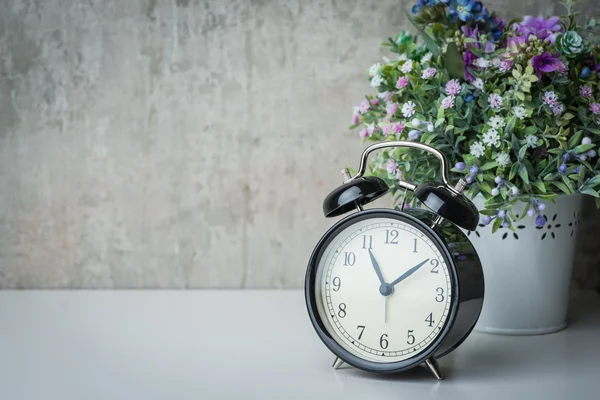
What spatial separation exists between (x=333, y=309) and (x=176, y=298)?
0.58 metres

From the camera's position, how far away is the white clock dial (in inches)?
38.0

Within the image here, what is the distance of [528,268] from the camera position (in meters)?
1.21

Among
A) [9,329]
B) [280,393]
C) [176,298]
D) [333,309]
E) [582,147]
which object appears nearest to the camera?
[280,393]

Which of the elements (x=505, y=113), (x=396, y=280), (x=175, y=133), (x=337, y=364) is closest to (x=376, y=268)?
(x=396, y=280)

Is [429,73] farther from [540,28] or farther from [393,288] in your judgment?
[393,288]

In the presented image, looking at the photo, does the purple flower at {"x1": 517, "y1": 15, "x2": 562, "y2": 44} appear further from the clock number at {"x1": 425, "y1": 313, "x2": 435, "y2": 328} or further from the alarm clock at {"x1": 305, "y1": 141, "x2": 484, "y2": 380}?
the clock number at {"x1": 425, "y1": 313, "x2": 435, "y2": 328}

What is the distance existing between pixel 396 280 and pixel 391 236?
6 centimetres

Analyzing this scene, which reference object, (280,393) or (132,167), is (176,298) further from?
(280,393)

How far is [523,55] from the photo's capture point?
3.74 feet

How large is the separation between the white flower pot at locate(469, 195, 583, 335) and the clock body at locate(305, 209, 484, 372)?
24cm

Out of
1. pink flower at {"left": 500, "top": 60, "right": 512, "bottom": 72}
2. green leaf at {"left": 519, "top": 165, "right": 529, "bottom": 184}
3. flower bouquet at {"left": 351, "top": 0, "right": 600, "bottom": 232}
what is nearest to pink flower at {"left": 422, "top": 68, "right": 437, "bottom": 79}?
flower bouquet at {"left": 351, "top": 0, "right": 600, "bottom": 232}

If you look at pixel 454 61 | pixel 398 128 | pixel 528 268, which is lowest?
pixel 528 268

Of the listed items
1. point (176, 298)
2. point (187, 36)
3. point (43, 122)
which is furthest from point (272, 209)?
point (43, 122)

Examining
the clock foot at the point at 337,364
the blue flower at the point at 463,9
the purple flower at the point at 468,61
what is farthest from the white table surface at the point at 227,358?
the blue flower at the point at 463,9
